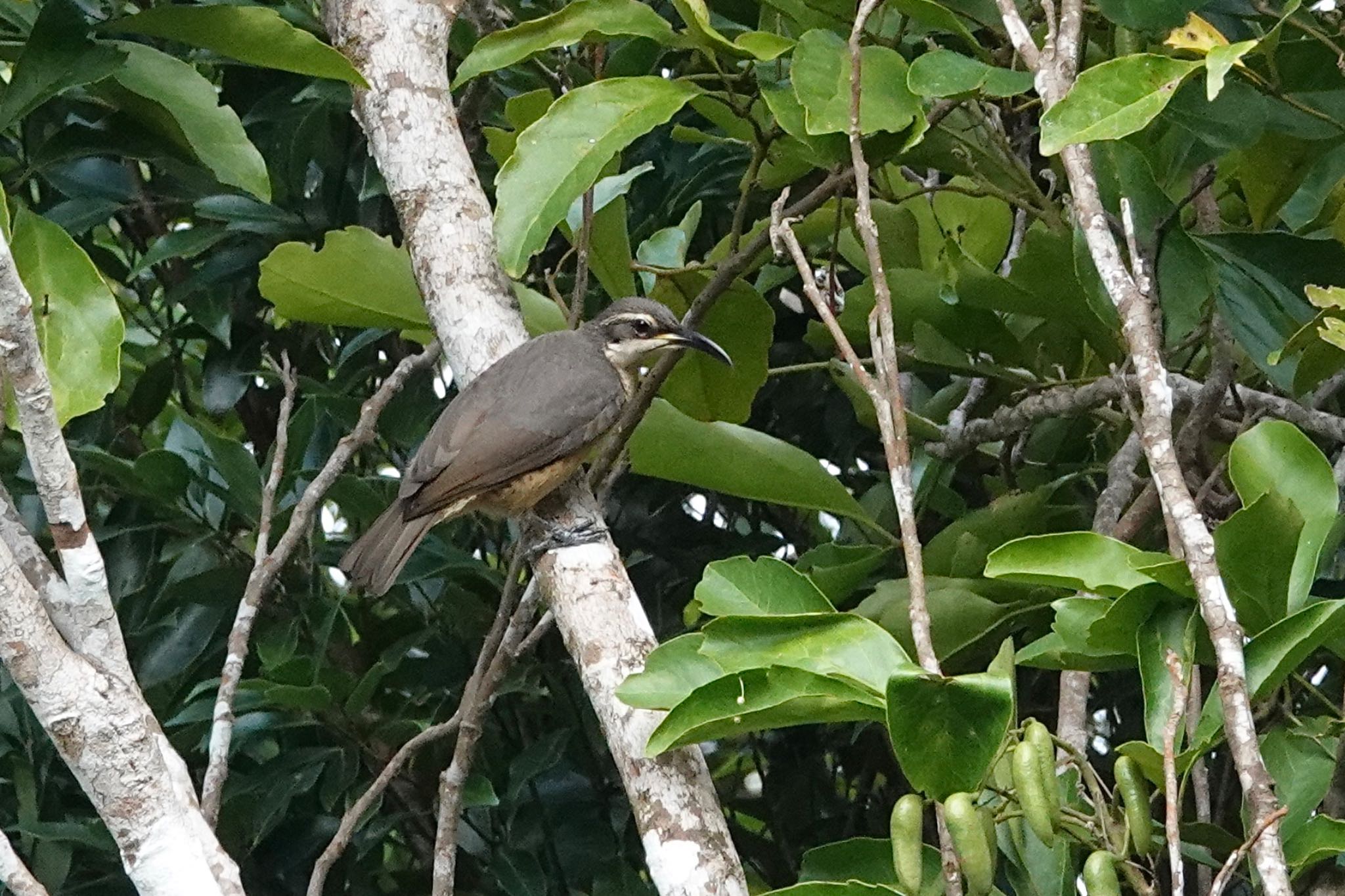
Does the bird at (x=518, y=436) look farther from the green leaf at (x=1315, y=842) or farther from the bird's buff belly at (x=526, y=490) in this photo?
the green leaf at (x=1315, y=842)

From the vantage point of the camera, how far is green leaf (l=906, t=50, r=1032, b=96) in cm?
249

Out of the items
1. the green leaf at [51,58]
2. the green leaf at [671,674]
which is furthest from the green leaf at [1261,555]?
the green leaf at [51,58]

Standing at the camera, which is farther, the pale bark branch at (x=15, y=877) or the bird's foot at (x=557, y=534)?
the bird's foot at (x=557, y=534)

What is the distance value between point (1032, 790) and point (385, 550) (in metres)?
2.10

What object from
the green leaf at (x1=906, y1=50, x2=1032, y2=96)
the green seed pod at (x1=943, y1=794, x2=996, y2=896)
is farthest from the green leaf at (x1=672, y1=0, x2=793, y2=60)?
the green seed pod at (x1=943, y1=794, x2=996, y2=896)

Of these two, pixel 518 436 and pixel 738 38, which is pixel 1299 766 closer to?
pixel 738 38

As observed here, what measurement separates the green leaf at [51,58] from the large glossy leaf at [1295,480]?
2082 mm

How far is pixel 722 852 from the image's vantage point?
7.74ft

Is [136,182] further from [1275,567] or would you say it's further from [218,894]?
[1275,567]

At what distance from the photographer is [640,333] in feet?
13.1

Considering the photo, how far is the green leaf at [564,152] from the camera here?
2.66 metres

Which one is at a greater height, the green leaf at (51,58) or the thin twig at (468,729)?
the green leaf at (51,58)

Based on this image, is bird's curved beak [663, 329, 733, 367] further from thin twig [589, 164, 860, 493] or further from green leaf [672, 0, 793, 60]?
green leaf [672, 0, 793, 60]

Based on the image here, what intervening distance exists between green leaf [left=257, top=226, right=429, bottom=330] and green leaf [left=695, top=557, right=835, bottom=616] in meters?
1.29
